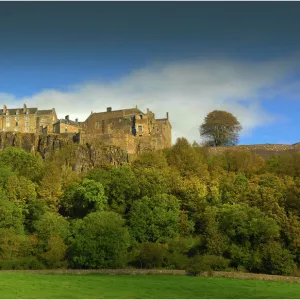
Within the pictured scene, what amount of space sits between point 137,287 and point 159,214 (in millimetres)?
15003

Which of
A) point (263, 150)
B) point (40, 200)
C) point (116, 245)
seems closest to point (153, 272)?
point (116, 245)

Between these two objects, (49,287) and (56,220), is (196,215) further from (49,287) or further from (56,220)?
(49,287)

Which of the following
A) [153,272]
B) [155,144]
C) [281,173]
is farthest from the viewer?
[155,144]

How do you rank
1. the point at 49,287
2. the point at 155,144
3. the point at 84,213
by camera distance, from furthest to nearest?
the point at 155,144, the point at 84,213, the point at 49,287

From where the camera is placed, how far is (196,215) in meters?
48.2

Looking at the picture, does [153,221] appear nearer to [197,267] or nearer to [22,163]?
[197,267]

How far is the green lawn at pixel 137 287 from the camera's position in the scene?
2742 cm

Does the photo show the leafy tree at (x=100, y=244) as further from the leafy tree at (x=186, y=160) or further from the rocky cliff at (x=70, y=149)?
the rocky cliff at (x=70, y=149)

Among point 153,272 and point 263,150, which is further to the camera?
point 263,150

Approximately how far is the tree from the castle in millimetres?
7329

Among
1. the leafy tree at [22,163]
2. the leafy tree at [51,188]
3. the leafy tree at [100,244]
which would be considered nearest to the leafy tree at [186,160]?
the leafy tree at [51,188]

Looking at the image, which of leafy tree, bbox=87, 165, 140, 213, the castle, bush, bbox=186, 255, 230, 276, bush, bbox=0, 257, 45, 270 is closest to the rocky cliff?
the castle

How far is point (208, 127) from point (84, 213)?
96.8ft

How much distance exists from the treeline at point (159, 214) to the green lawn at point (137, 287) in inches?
143
